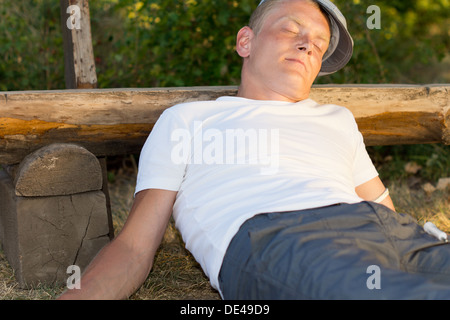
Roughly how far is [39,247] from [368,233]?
1.51 m

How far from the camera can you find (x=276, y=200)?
194cm

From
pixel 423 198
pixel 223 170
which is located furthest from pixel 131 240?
pixel 423 198

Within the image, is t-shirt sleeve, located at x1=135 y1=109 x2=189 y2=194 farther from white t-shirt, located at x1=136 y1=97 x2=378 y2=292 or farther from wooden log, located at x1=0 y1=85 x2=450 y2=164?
wooden log, located at x1=0 y1=85 x2=450 y2=164

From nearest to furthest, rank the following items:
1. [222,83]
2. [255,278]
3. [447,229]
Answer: [255,278]
[447,229]
[222,83]

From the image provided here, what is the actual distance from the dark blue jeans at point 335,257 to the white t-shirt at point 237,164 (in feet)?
0.24

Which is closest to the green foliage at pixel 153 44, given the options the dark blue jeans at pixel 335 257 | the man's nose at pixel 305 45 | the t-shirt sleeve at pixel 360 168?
the man's nose at pixel 305 45

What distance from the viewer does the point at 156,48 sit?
4727 mm

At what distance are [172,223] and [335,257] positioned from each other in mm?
1813

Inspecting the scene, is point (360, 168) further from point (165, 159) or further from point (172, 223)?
point (172, 223)

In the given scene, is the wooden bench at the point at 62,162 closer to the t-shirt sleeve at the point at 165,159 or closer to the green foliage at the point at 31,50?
the t-shirt sleeve at the point at 165,159

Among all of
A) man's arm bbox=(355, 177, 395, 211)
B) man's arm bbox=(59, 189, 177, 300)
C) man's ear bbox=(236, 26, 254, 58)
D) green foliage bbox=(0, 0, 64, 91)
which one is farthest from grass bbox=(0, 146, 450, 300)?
man's ear bbox=(236, 26, 254, 58)

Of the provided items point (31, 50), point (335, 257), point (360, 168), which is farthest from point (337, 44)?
point (31, 50)

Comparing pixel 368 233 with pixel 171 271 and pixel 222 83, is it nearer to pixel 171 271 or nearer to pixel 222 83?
pixel 171 271

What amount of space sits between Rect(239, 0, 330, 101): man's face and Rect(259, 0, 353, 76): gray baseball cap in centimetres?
7
